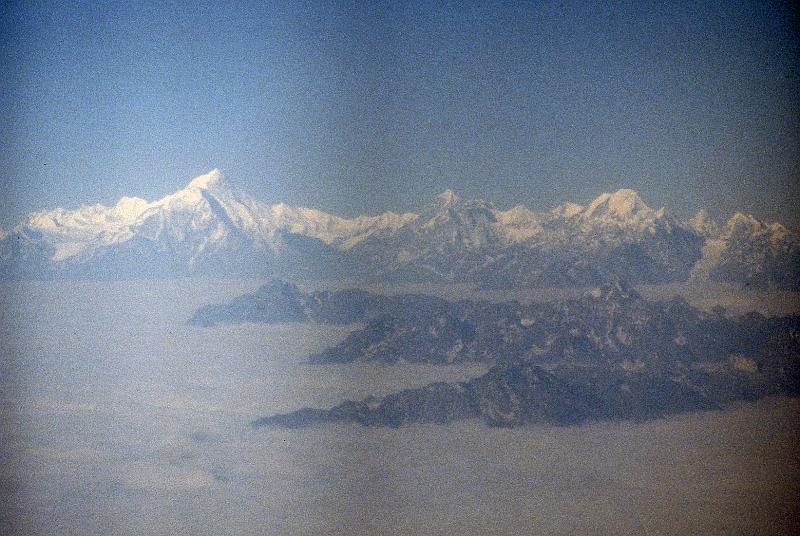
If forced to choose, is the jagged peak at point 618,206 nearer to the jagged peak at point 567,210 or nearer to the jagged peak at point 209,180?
the jagged peak at point 567,210

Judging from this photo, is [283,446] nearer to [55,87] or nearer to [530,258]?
[530,258]

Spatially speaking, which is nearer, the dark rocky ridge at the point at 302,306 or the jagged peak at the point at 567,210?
the dark rocky ridge at the point at 302,306

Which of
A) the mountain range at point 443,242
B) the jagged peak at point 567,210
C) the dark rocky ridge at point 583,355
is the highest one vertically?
the jagged peak at point 567,210

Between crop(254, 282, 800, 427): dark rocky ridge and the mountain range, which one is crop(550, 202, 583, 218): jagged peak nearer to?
the mountain range

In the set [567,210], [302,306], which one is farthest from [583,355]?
[302,306]

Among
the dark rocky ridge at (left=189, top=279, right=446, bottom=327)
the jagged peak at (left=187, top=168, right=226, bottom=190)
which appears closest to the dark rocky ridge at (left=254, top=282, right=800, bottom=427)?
the dark rocky ridge at (left=189, top=279, right=446, bottom=327)

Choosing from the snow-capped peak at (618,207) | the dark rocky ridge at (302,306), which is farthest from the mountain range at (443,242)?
the dark rocky ridge at (302,306)

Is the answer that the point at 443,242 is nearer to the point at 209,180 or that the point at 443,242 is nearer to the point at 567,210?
the point at 567,210

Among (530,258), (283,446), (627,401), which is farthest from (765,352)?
(283,446)
